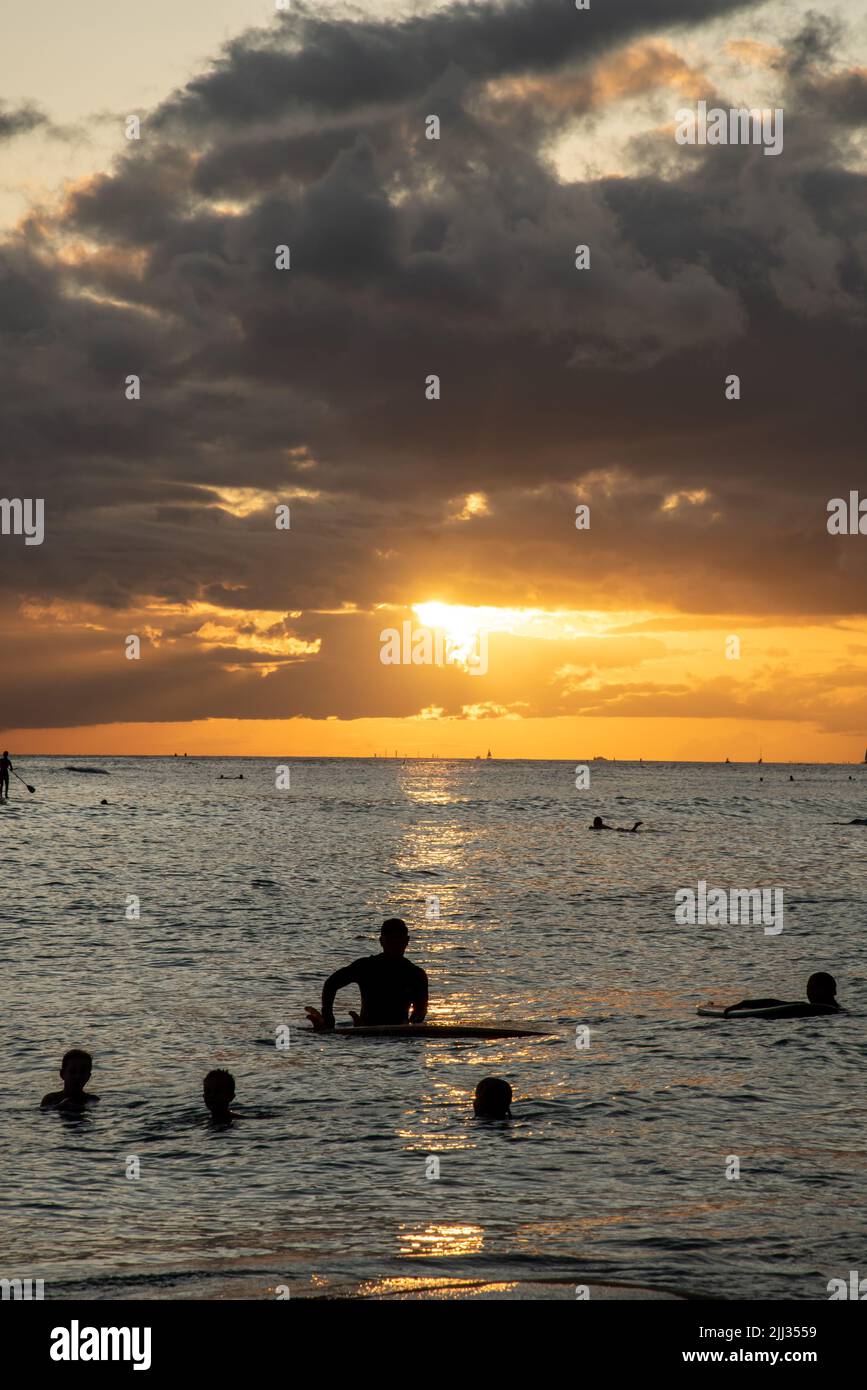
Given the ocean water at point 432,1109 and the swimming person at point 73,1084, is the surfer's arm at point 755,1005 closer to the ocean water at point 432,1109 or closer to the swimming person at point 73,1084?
the ocean water at point 432,1109

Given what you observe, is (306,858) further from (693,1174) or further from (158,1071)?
(693,1174)

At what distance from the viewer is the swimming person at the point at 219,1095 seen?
58.6ft

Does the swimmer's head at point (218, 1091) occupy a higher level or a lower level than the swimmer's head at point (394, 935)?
lower

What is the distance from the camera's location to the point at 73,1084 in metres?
18.5

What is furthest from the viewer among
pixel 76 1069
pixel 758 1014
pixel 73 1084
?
pixel 758 1014

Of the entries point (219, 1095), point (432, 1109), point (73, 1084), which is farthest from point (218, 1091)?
point (432, 1109)

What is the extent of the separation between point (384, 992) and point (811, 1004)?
9247 mm

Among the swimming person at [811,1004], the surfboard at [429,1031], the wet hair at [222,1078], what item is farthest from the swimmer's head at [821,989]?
the wet hair at [222,1078]

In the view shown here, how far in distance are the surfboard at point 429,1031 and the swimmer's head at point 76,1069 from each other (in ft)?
19.3

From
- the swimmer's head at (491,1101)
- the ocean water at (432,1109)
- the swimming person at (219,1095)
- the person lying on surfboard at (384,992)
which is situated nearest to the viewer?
the ocean water at (432,1109)

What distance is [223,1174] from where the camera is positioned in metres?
15.6

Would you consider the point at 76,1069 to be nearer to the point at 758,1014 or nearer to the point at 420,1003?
the point at 420,1003

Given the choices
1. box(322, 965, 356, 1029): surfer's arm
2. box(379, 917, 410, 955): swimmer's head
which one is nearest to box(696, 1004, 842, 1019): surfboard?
box(379, 917, 410, 955): swimmer's head
